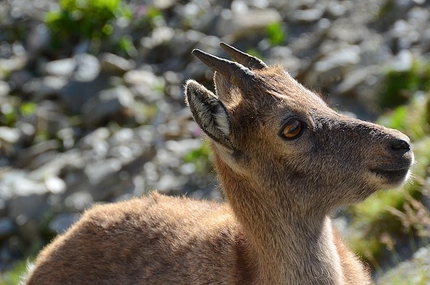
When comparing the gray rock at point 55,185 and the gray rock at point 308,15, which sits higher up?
the gray rock at point 308,15

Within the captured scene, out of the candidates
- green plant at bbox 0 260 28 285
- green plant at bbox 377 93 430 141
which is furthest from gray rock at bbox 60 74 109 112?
green plant at bbox 377 93 430 141

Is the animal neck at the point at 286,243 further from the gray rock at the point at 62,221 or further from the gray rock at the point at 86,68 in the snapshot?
the gray rock at the point at 86,68

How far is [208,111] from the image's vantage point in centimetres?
450

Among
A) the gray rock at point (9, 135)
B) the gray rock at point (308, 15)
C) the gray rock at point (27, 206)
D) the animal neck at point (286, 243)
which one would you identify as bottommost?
the gray rock at point (27, 206)

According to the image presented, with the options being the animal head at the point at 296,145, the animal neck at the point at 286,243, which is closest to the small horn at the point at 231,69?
the animal head at the point at 296,145

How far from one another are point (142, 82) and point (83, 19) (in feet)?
9.50

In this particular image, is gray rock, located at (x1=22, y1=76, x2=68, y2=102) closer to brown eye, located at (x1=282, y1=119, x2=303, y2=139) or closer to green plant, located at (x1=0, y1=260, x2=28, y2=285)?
green plant, located at (x1=0, y1=260, x2=28, y2=285)

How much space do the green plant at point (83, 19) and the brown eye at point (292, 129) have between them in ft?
38.9

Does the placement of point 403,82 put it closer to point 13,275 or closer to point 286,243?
point 13,275

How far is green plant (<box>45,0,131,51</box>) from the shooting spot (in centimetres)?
1590

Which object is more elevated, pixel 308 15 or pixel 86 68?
pixel 308 15

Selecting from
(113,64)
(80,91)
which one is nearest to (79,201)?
(80,91)

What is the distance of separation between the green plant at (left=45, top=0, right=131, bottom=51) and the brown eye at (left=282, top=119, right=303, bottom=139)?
11.9m

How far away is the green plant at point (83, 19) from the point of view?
52.2ft
